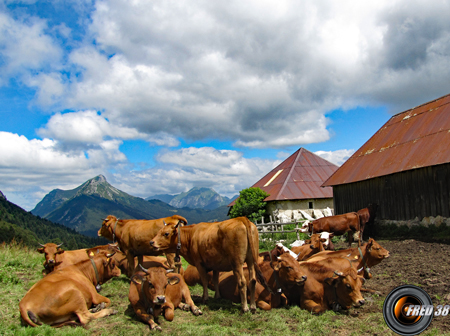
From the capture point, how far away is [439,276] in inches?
364

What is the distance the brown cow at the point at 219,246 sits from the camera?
7473 mm

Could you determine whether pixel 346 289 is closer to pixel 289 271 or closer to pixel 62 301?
pixel 289 271

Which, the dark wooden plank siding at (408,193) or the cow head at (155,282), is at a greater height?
the dark wooden plank siding at (408,193)

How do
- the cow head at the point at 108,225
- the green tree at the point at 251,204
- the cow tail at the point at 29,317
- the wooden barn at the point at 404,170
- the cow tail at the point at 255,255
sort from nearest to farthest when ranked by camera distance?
the cow tail at the point at 29,317 < the cow tail at the point at 255,255 < the cow head at the point at 108,225 < the wooden barn at the point at 404,170 < the green tree at the point at 251,204

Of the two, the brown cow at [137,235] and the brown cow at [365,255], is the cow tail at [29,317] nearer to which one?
the brown cow at [137,235]

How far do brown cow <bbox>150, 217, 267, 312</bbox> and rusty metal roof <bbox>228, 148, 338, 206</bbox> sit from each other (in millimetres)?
23864

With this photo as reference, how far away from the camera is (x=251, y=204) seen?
32.3 metres

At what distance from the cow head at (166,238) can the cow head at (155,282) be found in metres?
1.49

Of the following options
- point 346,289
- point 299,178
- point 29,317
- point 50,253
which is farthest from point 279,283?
point 299,178

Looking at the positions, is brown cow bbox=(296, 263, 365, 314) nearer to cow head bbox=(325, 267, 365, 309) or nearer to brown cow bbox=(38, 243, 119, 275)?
cow head bbox=(325, 267, 365, 309)

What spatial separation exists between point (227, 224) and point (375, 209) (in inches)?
614

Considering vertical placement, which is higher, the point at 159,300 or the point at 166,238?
the point at 166,238

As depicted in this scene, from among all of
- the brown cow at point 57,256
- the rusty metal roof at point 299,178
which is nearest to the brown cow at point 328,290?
the brown cow at point 57,256

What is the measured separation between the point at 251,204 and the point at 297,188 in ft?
17.7
